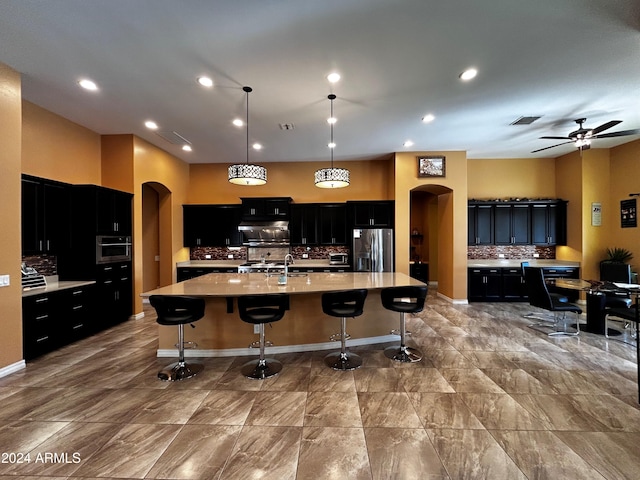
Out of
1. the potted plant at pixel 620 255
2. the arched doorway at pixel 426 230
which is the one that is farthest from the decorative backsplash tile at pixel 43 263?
the potted plant at pixel 620 255

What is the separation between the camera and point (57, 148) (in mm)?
4430

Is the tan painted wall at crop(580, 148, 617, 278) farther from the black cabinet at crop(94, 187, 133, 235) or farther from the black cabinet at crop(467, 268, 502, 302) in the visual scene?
the black cabinet at crop(94, 187, 133, 235)

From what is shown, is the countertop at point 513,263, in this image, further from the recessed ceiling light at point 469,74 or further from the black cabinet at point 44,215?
the black cabinet at point 44,215

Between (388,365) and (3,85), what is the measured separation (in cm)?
543

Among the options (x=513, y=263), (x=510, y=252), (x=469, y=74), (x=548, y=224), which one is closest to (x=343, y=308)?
(x=469, y=74)

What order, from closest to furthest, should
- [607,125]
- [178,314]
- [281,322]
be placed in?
[178,314]
[281,322]
[607,125]

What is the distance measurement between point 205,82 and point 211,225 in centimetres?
417

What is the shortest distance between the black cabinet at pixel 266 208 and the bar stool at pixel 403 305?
391 cm

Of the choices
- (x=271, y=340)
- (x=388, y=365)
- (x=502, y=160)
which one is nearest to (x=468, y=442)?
(x=388, y=365)

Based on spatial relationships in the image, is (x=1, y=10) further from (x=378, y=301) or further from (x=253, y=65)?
(x=378, y=301)

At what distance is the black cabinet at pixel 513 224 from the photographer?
6703mm

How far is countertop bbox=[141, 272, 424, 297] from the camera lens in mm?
3135

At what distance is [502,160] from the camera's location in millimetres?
6957

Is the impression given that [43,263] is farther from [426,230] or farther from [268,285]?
[426,230]
